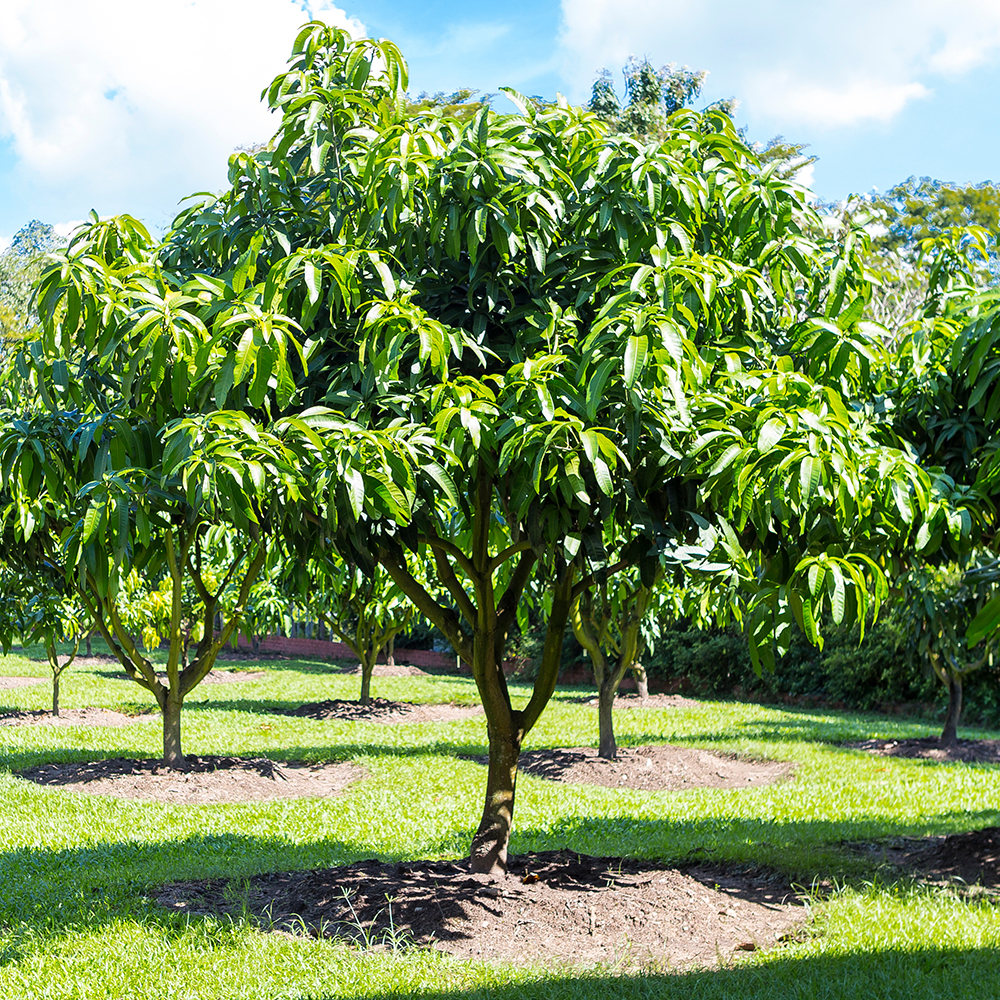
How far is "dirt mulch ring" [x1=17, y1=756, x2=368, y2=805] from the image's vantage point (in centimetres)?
888

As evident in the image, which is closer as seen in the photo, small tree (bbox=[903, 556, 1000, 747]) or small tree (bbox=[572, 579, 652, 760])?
small tree (bbox=[572, 579, 652, 760])

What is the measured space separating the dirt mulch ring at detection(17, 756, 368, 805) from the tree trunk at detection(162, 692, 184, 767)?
10 cm

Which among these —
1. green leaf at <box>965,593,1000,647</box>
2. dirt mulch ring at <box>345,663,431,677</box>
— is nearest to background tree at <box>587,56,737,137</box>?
dirt mulch ring at <box>345,663,431,677</box>

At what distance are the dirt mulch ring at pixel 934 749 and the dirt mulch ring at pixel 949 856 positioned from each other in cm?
547

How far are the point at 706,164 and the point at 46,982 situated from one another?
4.71 m

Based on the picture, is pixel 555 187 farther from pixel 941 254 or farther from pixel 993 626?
pixel 993 626

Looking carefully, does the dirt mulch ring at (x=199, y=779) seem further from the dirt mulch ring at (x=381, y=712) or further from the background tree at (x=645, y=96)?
the background tree at (x=645, y=96)

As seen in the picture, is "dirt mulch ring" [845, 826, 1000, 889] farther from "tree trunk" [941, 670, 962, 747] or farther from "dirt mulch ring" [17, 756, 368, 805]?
"tree trunk" [941, 670, 962, 747]

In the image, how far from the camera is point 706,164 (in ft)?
14.2

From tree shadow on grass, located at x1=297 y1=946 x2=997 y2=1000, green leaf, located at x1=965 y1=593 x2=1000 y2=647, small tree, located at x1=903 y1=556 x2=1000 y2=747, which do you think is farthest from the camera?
small tree, located at x1=903 y1=556 x2=1000 y2=747

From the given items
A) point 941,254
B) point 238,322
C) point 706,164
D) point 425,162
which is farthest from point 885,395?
point 238,322

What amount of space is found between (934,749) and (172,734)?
9.40 m

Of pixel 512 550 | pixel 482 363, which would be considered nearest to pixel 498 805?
pixel 512 550

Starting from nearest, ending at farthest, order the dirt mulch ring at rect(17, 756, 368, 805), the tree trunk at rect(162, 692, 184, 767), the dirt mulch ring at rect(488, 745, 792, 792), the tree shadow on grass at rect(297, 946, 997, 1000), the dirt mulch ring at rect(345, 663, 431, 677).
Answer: the tree shadow on grass at rect(297, 946, 997, 1000)
the dirt mulch ring at rect(17, 756, 368, 805)
the tree trunk at rect(162, 692, 184, 767)
the dirt mulch ring at rect(488, 745, 792, 792)
the dirt mulch ring at rect(345, 663, 431, 677)
